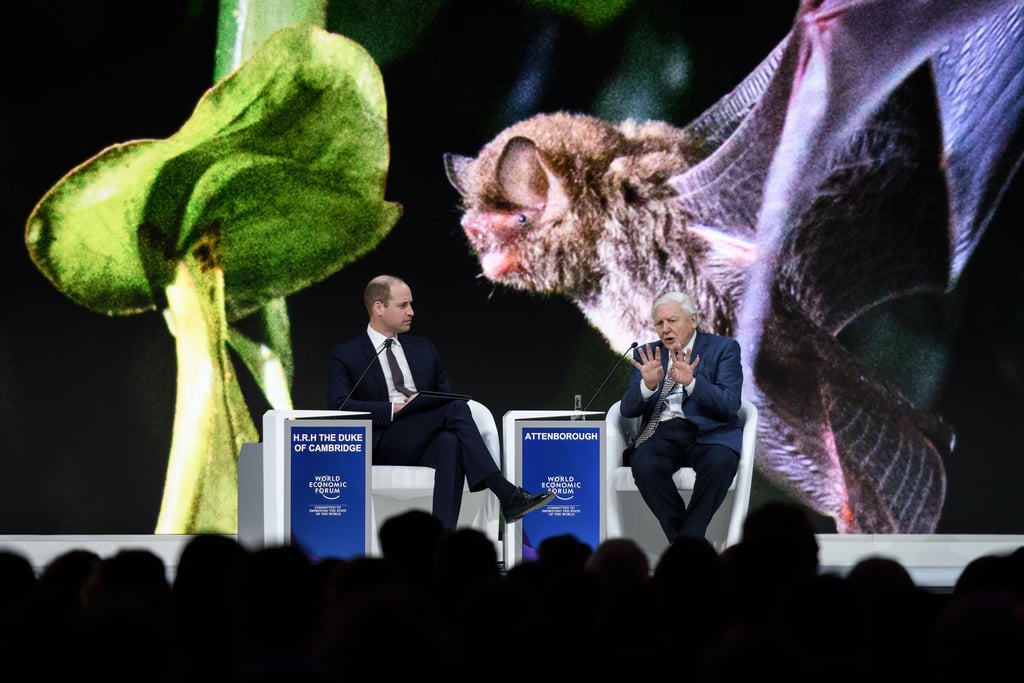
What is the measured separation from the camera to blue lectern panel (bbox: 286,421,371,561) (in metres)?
5.00

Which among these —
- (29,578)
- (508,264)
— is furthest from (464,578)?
(508,264)

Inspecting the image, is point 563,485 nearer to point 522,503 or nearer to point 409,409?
point 522,503

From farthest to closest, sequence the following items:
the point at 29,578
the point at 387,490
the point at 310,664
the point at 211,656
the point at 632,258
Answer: the point at 632,258, the point at 387,490, the point at 29,578, the point at 211,656, the point at 310,664

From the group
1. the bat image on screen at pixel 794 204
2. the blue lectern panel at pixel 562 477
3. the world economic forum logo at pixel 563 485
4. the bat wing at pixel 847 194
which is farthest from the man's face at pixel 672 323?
the bat wing at pixel 847 194

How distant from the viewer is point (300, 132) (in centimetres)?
641

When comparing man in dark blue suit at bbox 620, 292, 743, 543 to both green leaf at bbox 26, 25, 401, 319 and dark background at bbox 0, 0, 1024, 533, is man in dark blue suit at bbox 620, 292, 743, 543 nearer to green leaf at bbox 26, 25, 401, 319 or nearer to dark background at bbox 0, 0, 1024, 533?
dark background at bbox 0, 0, 1024, 533

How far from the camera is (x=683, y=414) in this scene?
545 centimetres

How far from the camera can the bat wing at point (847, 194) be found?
21.1 ft

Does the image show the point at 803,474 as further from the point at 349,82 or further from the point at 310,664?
the point at 310,664

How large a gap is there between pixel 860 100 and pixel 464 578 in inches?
185

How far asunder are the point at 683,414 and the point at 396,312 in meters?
1.24

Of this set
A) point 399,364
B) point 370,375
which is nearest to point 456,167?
point 399,364

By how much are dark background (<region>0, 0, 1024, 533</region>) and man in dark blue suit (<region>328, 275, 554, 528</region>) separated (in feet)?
2.87

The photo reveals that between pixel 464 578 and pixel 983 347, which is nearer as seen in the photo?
pixel 464 578
